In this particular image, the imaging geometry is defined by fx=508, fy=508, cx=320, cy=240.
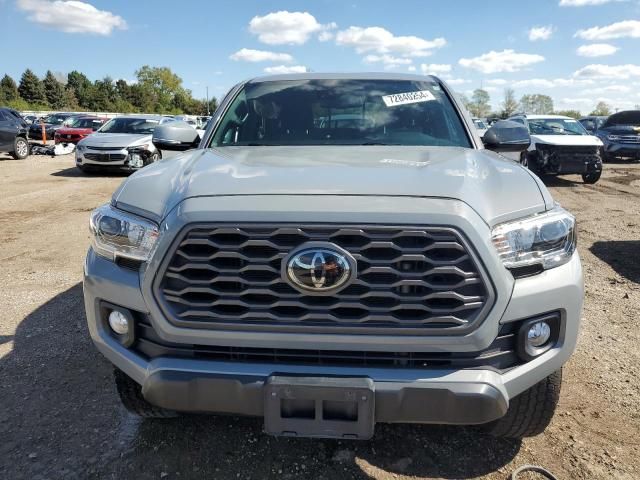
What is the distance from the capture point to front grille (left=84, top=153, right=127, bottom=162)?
1252 cm

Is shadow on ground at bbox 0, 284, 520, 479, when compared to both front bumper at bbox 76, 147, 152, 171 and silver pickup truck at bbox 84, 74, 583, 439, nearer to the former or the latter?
silver pickup truck at bbox 84, 74, 583, 439

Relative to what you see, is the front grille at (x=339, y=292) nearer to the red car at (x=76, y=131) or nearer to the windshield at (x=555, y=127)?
the windshield at (x=555, y=127)

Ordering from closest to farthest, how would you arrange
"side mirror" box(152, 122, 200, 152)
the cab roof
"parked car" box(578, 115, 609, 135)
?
1. "side mirror" box(152, 122, 200, 152)
2. the cab roof
3. "parked car" box(578, 115, 609, 135)

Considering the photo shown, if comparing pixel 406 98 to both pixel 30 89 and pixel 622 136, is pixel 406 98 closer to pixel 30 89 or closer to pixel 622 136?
pixel 622 136

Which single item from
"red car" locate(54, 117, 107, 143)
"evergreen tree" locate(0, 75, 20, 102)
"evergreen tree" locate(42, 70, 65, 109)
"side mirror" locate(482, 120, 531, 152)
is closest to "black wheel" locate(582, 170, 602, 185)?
"side mirror" locate(482, 120, 531, 152)

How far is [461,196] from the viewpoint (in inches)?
76.1

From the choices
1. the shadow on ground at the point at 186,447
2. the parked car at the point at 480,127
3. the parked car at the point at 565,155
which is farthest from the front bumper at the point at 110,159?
the shadow on ground at the point at 186,447

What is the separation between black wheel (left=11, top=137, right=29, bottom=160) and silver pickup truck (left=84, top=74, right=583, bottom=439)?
17758 mm

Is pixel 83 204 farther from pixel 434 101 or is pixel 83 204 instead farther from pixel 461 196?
pixel 461 196

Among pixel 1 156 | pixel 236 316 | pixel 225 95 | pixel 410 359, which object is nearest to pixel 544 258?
pixel 410 359

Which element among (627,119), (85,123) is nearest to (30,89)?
(85,123)

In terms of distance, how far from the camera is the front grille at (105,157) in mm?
12518

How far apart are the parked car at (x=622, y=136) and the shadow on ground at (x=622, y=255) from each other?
12.3 m

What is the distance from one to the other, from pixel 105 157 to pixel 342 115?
10751 mm
